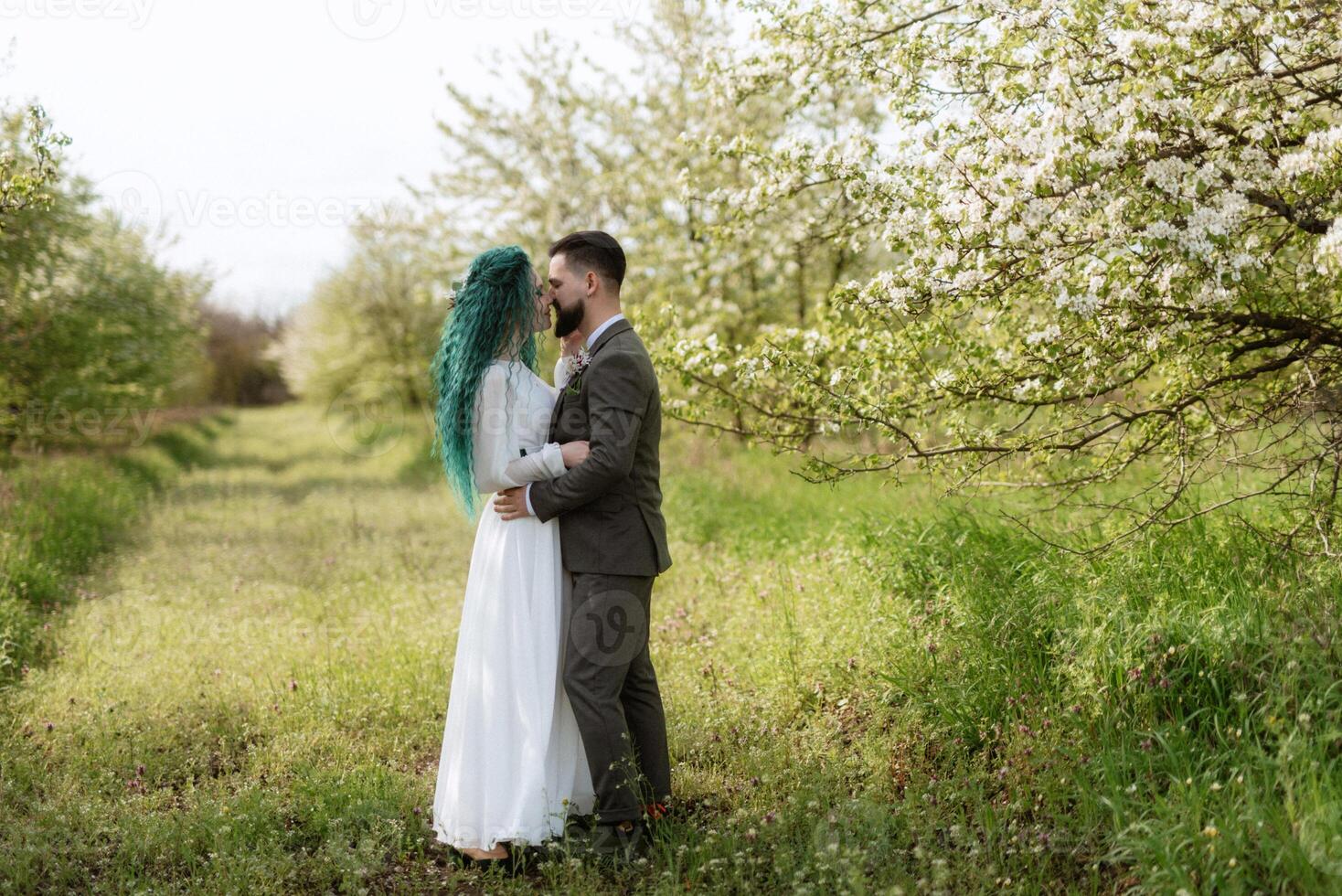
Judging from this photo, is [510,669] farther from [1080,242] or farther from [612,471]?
[1080,242]

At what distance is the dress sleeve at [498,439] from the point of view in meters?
4.47

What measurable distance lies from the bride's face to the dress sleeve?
275 mm

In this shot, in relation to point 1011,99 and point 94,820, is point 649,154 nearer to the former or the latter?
point 1011,99

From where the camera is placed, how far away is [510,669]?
4430 mm

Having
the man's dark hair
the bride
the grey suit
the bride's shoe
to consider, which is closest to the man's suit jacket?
the grey suit

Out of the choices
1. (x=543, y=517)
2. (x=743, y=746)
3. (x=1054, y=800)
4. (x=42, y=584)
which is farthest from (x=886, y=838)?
(x=42, y=584)

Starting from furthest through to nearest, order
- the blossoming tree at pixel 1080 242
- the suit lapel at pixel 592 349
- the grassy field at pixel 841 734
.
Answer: the suit lapel at pixel 592 349 < the blossoming tree at pixel 1080 242 < the grassy field at pixel 841 734

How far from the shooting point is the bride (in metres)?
4.38

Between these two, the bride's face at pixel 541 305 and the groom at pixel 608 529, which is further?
the bride's face at pixel 541 305

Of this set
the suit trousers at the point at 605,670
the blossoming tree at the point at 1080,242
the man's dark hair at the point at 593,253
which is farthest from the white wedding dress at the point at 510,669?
the blossoming tree at the point at 1080,242

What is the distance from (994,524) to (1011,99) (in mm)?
2857

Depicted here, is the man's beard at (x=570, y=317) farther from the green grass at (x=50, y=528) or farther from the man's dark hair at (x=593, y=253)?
the green grass at (x=50, y=528)

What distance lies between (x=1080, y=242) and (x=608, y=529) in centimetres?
250

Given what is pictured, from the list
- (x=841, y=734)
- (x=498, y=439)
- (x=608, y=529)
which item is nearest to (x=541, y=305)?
(x=498, y=439)
